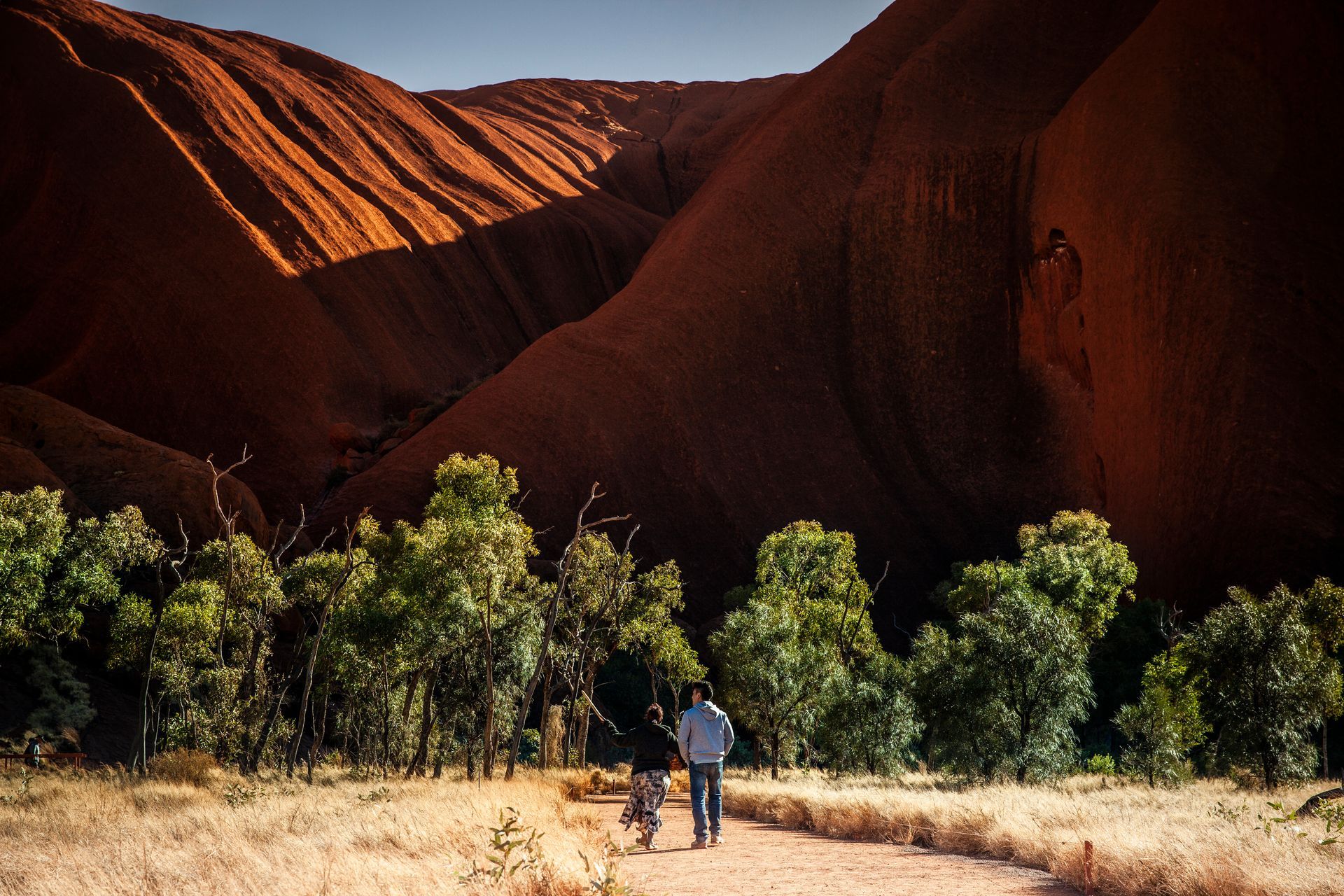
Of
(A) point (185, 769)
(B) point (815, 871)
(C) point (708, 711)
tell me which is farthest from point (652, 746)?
(A) point (185, 769)

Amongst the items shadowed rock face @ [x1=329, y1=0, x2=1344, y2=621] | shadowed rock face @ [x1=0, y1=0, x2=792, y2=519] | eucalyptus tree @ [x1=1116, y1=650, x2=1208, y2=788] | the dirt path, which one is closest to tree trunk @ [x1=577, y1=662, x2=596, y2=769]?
eucalyptus tree @ [x1=1116, y1=650, x2=1208, y2=788]

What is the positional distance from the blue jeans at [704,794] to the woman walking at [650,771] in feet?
1.21

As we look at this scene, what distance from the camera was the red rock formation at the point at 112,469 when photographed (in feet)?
123

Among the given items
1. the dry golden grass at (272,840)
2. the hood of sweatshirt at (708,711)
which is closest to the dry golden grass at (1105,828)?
the hood of sweatshirt at (708,711)

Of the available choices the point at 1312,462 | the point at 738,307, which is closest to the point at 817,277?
the point at 738,307

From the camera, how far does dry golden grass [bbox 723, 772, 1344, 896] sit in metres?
7.32

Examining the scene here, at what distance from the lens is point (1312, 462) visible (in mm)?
42656

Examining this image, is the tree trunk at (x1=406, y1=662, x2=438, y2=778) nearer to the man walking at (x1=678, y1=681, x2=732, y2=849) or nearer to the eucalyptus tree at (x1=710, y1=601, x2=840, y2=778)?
the eucalyptus tree at (x1=710, y1=601, x2=840, y2=778)

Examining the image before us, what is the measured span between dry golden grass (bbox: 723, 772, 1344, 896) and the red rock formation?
2725 centimetres

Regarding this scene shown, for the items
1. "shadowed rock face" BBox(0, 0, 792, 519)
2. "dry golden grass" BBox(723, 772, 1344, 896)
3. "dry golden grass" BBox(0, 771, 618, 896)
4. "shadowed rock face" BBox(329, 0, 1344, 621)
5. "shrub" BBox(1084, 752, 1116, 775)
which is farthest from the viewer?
"shadowed rock face" BBox(0, 0, 792, 519)

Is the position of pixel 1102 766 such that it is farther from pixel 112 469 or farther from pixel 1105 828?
pixel 112 469

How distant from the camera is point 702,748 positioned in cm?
1124

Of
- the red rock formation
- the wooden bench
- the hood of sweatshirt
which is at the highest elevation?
the red rock formation

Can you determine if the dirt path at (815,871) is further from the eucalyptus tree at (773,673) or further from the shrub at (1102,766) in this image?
the shrub at (1102,766)
